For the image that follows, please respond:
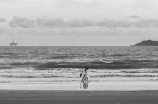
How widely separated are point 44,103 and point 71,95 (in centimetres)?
225

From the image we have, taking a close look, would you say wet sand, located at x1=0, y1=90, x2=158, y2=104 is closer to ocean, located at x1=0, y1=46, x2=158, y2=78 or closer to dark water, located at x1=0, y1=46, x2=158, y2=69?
ocean, located at x1=0, y1=46, x2=158, y2=78

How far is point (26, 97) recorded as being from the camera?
13.1 m

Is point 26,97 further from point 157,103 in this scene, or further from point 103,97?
point 157,103

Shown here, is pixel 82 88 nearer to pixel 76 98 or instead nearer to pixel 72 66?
pixel 76 98

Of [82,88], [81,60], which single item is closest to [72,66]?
[81,60]

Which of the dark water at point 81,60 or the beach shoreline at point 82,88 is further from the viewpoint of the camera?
the dark water at point 81,60

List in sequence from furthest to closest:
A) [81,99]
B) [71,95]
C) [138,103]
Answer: [71,95] < [81,99] < [138,103]

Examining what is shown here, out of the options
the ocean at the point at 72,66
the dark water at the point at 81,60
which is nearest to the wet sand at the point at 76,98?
the ocean at the point at 72,66

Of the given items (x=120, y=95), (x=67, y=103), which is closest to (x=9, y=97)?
(x=67, y=103)

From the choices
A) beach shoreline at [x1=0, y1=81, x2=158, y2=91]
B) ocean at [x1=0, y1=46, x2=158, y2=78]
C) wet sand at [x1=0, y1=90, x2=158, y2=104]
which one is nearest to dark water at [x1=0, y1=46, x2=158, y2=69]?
ocean at [x1=0, y1=46, x2=158, y2=78]

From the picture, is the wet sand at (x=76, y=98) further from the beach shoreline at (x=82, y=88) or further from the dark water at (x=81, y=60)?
the dark water at (x=81, y=60)

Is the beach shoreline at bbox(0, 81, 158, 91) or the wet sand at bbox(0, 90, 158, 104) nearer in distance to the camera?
the wet sand at bbox(0, 90, 158, 104)

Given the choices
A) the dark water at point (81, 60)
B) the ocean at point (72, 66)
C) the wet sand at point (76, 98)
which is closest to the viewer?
the wet sand at point (76, 98)

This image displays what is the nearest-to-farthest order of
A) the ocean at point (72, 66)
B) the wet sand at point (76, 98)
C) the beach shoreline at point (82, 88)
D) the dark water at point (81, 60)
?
the wet sand at point (76, 98)
the beach shoreline at point (82, 88)
the ocean at point (72, 66)
the dark water at point (81, 60)
